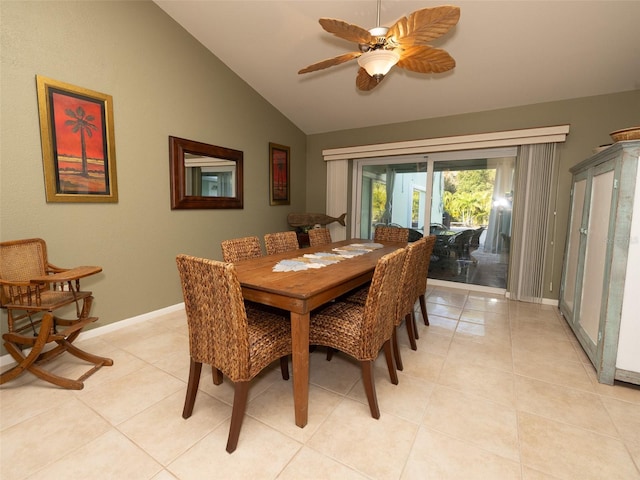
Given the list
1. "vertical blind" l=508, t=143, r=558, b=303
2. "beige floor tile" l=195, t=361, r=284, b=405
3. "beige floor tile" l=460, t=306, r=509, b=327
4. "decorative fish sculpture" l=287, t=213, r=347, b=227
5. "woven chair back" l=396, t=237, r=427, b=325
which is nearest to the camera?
"beige floor tile" l=195, t=361, r=284, b=405

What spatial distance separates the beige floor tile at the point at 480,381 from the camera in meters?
1.95

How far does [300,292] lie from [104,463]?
119 centimetres

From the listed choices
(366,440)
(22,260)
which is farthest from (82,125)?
(366,440)

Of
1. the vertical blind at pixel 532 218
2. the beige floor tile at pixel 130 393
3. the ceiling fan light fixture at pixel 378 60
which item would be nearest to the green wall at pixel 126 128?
the beige floor tile at pixel 130 393

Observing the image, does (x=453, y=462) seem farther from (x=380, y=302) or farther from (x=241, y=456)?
(x=241, y=456)

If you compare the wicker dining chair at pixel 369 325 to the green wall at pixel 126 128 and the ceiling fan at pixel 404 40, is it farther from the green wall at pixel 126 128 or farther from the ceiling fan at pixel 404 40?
the green wall at pixel 126 128

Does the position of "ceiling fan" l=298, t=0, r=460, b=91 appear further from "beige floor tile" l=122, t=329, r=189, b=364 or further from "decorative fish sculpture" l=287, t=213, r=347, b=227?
"decorative fish sculpture" l=287, t=213, r=347, b=227

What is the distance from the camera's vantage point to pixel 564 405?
1857 millimetres

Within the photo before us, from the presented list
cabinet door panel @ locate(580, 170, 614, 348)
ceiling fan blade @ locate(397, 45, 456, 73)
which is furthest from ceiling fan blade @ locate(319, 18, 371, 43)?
cabinet door panel @ locate(580, 170, 614, 348)

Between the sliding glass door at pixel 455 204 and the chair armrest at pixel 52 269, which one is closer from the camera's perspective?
the chair armrest at pixel 52 269

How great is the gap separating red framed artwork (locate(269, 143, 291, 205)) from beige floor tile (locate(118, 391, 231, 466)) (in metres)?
3.18

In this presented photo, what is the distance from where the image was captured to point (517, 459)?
1.46 metres

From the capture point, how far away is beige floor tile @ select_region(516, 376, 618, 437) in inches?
67.1

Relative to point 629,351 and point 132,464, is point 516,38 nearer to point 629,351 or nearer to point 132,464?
point 629,351
